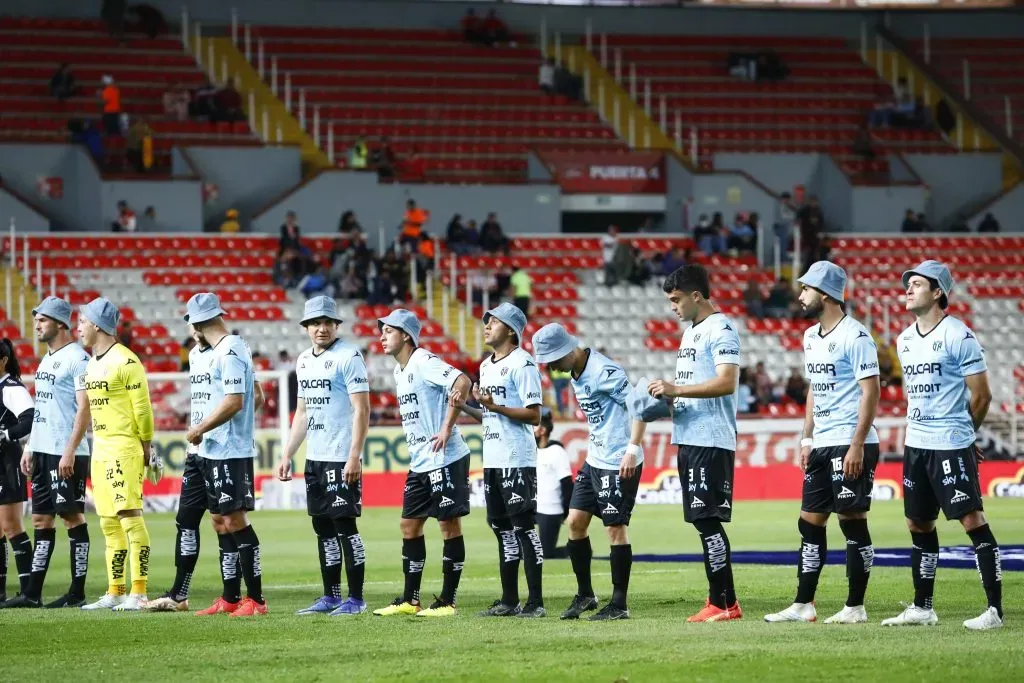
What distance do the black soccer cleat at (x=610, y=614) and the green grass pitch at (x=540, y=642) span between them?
0.16 meters

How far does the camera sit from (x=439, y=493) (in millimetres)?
12734

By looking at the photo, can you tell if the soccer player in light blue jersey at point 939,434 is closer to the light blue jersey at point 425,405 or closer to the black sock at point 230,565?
the light blue jersey at point 425,405

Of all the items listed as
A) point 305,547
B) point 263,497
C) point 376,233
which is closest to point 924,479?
point 305,547

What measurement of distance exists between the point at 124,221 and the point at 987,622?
101ft

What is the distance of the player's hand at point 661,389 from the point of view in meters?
11.1

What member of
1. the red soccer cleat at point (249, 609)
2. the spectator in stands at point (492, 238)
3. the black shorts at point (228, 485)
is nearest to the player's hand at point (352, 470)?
the black shorts at point (228, 485)

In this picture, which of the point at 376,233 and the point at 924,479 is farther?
the point at 376,233

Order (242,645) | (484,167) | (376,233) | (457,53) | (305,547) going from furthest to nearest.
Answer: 1. (457,53)
2. (484,167)
3. (376,233)
4. (305,547)
5. (242,645)

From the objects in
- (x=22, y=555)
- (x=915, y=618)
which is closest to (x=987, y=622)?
(x=915, y=618)

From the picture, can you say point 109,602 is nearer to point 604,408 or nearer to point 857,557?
point 604,408

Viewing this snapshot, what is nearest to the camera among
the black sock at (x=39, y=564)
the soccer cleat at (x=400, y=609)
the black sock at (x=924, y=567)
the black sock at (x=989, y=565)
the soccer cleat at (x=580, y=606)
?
the black sock at (x=989, y=565)

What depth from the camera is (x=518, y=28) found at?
161 feet

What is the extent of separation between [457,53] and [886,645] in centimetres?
3899

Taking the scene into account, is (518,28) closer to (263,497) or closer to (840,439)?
(263,497)
